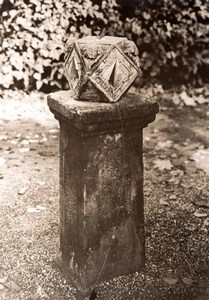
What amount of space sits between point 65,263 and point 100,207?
0.59 meters

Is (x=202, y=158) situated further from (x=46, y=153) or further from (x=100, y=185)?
(x=100, y=185)

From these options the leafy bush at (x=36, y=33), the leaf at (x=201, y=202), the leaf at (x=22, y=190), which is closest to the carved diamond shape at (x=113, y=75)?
the leaf at (x=201, y=202)

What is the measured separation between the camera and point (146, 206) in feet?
16.0

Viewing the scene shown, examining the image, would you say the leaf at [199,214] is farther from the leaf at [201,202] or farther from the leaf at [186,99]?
the leaf at [186,99]


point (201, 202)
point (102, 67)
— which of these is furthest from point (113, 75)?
point (201, 202)

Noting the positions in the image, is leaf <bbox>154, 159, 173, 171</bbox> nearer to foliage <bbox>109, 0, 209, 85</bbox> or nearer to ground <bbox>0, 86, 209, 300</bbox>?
ground <bbox>0, 86, 209, 300</bbox>

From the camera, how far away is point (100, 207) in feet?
11.7

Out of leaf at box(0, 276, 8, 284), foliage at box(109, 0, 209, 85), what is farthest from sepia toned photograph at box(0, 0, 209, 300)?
foliage at box(109, 0, 209, 85)

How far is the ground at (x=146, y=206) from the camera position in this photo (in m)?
3.78

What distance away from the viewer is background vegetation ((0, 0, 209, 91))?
24.9 feet

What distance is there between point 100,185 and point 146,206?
1.44 m

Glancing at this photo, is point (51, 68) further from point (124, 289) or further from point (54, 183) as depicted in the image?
point (124, 289)

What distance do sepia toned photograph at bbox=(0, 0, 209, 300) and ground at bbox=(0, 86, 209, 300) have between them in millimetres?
11

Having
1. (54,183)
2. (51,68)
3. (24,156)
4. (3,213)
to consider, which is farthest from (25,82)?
(3,213)
